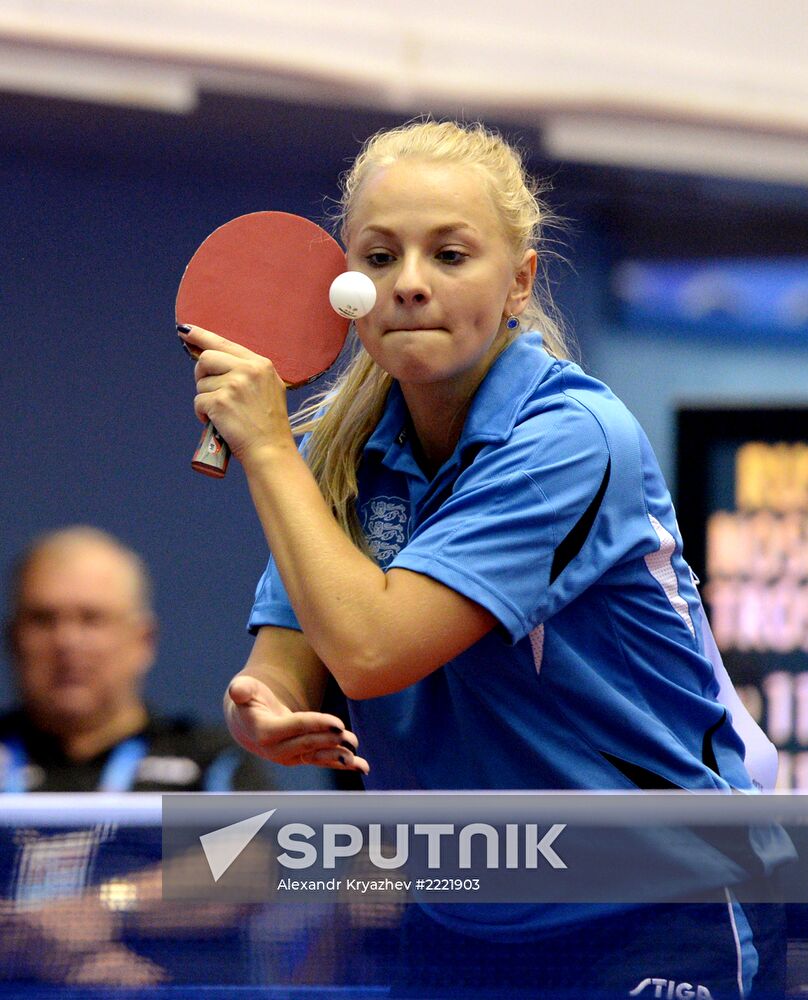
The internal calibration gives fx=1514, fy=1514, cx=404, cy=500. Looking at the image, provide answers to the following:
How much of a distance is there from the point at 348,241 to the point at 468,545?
42cm

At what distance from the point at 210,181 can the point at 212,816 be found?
14.0 ft

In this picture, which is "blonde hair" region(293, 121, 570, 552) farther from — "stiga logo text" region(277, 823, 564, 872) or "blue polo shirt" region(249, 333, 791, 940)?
"stiga logo text" region(277, 823, 564, 872)

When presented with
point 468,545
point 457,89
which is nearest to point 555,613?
point 468,545

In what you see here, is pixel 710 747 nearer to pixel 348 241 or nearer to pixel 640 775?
pixel 640 775

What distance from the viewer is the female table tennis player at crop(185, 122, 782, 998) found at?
142 cm

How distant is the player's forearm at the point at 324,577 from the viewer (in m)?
1.39

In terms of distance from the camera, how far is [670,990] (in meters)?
1.15

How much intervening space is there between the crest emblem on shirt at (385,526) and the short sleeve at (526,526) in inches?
5.2

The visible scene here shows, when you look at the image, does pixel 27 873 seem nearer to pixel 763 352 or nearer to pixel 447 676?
pixel 447 676

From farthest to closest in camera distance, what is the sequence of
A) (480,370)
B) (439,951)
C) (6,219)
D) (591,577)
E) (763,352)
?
(763,352), (6,219), (480,370), (591,577), (439,951)

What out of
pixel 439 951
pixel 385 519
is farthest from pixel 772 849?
pixel 385 519

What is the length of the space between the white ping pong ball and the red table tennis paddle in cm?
13

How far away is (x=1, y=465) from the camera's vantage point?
525cm

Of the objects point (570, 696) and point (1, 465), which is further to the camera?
point (1, 465)
